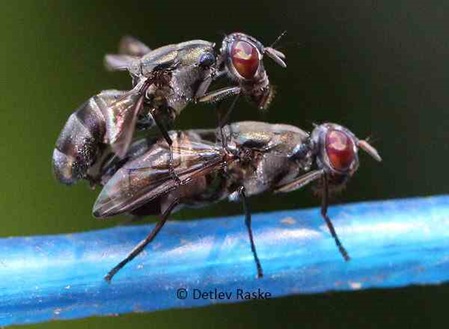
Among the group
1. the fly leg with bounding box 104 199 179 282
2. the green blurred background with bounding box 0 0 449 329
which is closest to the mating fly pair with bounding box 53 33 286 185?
the fly leg with bounding box 104 199 179 282

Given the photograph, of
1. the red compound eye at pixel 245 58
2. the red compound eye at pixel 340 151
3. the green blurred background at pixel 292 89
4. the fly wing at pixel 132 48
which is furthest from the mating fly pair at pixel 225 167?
the green blurred background at pixel 292 89

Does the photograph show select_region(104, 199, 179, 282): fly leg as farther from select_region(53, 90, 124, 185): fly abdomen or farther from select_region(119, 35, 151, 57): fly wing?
select_region(119, 35, 151, 57): fly wing

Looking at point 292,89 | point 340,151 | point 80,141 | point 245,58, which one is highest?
point 245,58

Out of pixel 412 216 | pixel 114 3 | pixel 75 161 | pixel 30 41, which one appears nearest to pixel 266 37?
pixel 114 3

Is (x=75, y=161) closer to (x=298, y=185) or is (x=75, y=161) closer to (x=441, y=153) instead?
(x=298, y=185)

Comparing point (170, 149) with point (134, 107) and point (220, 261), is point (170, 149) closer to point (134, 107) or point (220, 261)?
point (134, 107)

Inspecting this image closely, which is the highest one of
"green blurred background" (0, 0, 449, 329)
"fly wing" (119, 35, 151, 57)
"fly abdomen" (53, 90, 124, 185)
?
"fly wing" (119, 35, 151, 57)

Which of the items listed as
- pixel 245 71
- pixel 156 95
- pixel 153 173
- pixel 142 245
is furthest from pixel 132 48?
pixel 142 245
